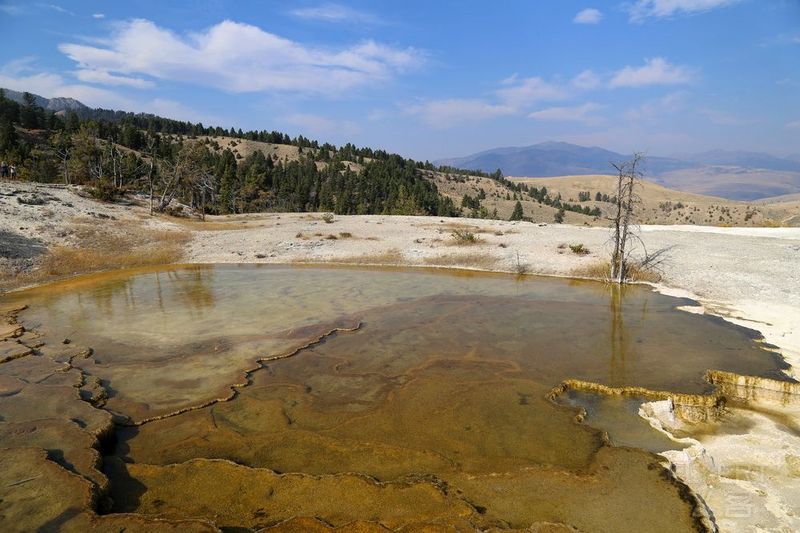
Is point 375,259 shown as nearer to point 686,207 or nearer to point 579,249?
point 579,249

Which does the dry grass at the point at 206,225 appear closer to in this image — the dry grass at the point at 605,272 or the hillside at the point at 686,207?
the dry grass at the point at 605,272

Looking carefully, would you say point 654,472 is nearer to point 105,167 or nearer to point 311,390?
point 311,390

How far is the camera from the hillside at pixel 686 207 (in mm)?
62188

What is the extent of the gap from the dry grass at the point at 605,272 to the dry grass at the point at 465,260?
4824 mm

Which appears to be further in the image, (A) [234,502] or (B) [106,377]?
(B) [106,377]

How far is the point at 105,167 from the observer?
62125mm

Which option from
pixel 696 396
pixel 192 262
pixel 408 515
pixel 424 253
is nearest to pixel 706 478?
pixel 696 396

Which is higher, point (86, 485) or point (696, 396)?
point (696, 396)

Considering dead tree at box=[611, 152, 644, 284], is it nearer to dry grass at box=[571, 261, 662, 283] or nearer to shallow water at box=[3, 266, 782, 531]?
dry grass at box=[571, 261, 662, 283]

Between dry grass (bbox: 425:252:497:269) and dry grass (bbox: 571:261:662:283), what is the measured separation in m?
4.82

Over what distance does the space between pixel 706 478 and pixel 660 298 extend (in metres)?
13.7

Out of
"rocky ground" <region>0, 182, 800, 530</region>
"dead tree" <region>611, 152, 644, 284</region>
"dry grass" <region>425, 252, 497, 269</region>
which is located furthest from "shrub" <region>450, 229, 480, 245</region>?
"dead tree" <region>611, 152, 644, 284</region>

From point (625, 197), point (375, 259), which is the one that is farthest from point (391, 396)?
point (375, 259)

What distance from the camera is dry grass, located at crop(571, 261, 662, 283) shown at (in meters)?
22.5
